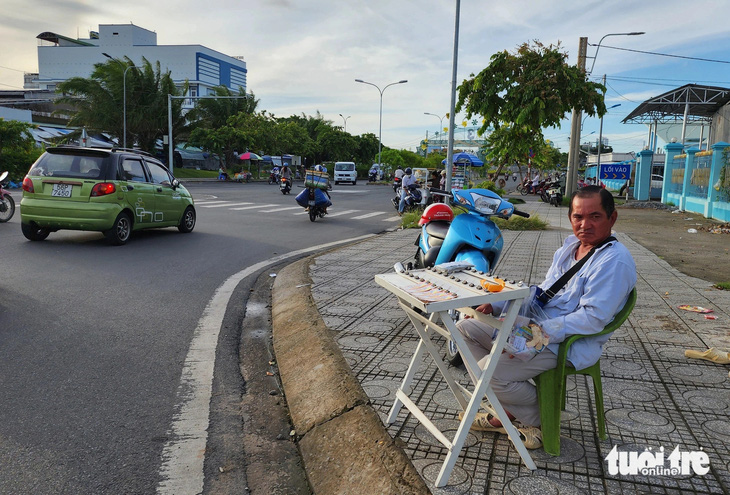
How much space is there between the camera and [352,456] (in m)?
2.78

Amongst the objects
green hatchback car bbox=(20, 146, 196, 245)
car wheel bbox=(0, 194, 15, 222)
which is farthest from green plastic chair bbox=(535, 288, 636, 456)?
car wheel bbox=(0, 194, 15, 222)

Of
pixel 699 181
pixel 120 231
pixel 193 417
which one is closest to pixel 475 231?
pixel 193 417

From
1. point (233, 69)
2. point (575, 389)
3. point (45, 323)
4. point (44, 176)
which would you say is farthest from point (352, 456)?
point (233, 69)

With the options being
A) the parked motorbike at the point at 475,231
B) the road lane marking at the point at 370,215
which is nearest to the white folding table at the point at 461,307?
the parked motorbike at the point at 475,231

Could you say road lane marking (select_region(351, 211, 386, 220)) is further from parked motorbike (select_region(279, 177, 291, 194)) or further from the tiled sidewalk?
the tiled sidewalk

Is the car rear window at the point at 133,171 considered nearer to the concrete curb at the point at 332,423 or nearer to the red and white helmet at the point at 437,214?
the concrete curb at the point at 332,423

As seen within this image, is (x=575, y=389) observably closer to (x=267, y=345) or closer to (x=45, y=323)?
(x=267, y=345)

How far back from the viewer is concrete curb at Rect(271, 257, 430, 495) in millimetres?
2561

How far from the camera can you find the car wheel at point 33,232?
9.16m

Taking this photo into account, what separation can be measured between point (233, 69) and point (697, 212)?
278ft

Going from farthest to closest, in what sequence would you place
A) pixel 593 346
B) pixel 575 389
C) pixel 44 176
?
1. pixel 44 176
2. pixel 575 389
3. pixel 593 346

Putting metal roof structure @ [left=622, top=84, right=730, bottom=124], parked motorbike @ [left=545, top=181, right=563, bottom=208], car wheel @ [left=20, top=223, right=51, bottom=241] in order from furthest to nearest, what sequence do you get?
metal roof structure @ [left=622, top=84, right=730, bottom=124] → parked motorbike @ [left=545, top=181, right=563, bottom=208] → car wheel @ [left=20, top=223, right=51, bottom=241]

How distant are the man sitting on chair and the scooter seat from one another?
1965 millimetres

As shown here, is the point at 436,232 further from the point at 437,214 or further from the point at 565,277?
the point at 565,277
